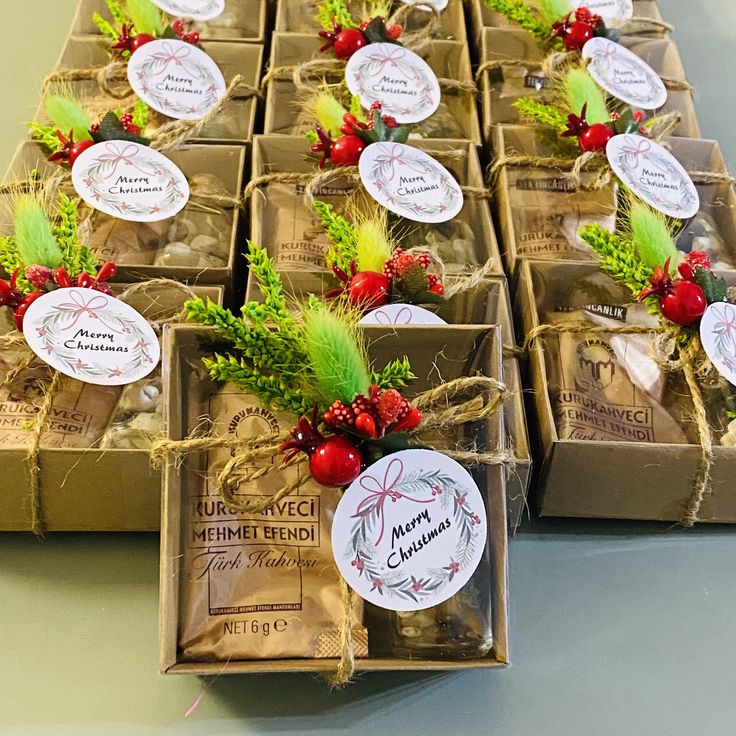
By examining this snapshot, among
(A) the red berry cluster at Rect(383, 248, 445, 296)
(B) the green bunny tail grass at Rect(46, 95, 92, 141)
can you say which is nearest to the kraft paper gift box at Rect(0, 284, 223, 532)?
(A) the red berry cluster at Rect(383, 248, 445, 296)

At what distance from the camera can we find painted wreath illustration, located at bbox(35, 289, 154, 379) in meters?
0.76

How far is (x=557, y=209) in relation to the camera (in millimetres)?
1083

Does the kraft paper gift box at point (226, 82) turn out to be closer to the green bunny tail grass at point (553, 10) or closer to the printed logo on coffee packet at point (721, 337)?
the green bunny tail grass at point (553, 10)

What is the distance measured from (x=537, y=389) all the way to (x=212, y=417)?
365 millimetres

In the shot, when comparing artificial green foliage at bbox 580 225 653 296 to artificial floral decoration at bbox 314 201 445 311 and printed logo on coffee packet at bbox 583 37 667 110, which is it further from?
printed logo on coffee packet at bbox 583 37 667 110

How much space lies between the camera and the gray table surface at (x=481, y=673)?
715 mm

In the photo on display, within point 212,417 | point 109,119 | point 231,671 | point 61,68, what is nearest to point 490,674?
point 231,671

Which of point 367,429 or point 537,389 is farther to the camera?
point 537,389

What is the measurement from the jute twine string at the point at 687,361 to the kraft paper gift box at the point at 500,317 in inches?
1.7

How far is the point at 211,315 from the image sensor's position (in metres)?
0.61

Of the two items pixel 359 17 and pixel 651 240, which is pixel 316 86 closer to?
pixel 359 17

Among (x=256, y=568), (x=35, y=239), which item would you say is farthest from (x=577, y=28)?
(x=256, y=568)

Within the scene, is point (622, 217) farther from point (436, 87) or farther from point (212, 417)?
point (212, 417)

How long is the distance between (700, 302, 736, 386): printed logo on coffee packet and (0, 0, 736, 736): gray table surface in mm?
138
